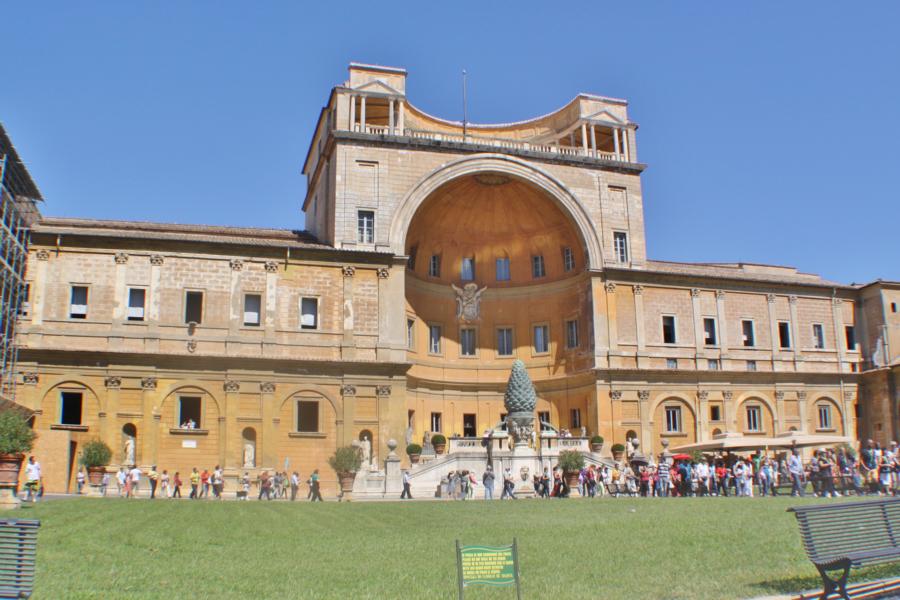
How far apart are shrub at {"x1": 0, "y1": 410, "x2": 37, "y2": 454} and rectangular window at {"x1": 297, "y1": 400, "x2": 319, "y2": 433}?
17199mm

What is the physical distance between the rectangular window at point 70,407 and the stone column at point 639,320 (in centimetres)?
2543

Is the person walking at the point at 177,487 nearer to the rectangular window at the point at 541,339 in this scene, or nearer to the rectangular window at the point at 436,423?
the rectangular window at the point at 436,423

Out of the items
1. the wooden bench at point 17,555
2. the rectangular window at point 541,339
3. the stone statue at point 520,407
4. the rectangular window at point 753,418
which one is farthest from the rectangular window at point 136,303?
the rectangular window at point 753,418

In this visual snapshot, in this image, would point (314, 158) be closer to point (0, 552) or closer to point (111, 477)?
point (111, 477)

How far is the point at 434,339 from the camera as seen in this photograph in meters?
44.3

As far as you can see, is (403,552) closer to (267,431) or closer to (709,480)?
(709,480)

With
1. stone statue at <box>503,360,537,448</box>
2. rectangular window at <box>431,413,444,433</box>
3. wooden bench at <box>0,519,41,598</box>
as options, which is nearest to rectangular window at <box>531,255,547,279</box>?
rectangular window at <box>431,413,444,433</box>

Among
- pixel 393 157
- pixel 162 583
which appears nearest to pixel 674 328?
pixel 393 157

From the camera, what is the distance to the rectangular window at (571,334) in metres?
43.6

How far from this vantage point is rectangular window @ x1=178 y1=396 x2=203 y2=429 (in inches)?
1388

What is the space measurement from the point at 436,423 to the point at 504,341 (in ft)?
19.3

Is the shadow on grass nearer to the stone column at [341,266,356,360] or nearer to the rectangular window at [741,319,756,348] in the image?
the stone column at [341,266,356,360]

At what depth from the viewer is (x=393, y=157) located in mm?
39781

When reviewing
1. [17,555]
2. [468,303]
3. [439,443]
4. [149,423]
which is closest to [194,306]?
[149,423]
